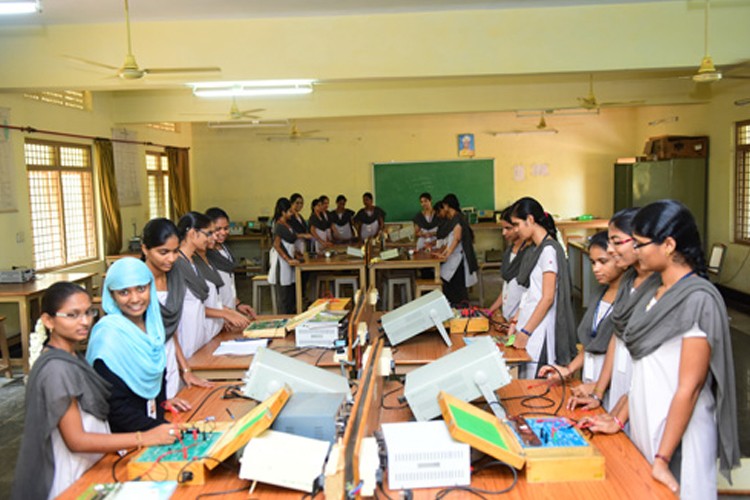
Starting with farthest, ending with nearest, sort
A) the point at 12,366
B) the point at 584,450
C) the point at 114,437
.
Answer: the point at 12,366 → the point at 114,437 → the point at 584,450

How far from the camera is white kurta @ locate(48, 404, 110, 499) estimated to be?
2039 millimetres

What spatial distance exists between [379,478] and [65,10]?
17.2 feet

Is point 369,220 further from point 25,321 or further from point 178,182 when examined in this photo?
point 25,321

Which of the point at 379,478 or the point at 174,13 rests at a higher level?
the point at 174,13

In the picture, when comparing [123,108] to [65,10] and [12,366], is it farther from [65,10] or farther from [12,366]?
[12,366]

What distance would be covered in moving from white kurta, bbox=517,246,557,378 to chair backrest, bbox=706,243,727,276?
5.84 meters

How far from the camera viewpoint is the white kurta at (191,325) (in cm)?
352

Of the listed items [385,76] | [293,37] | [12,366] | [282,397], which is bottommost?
[12,366]

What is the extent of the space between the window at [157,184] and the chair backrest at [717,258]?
27.5 feet

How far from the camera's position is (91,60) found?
583cm

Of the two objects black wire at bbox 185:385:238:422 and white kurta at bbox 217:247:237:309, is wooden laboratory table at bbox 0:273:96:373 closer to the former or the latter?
white kurta at bbox 217:247:237:309

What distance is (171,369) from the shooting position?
121 inches

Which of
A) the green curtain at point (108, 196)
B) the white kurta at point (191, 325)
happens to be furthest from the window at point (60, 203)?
the white kurta at point (191, 325)

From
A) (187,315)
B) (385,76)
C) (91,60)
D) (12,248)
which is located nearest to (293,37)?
(385,76)
